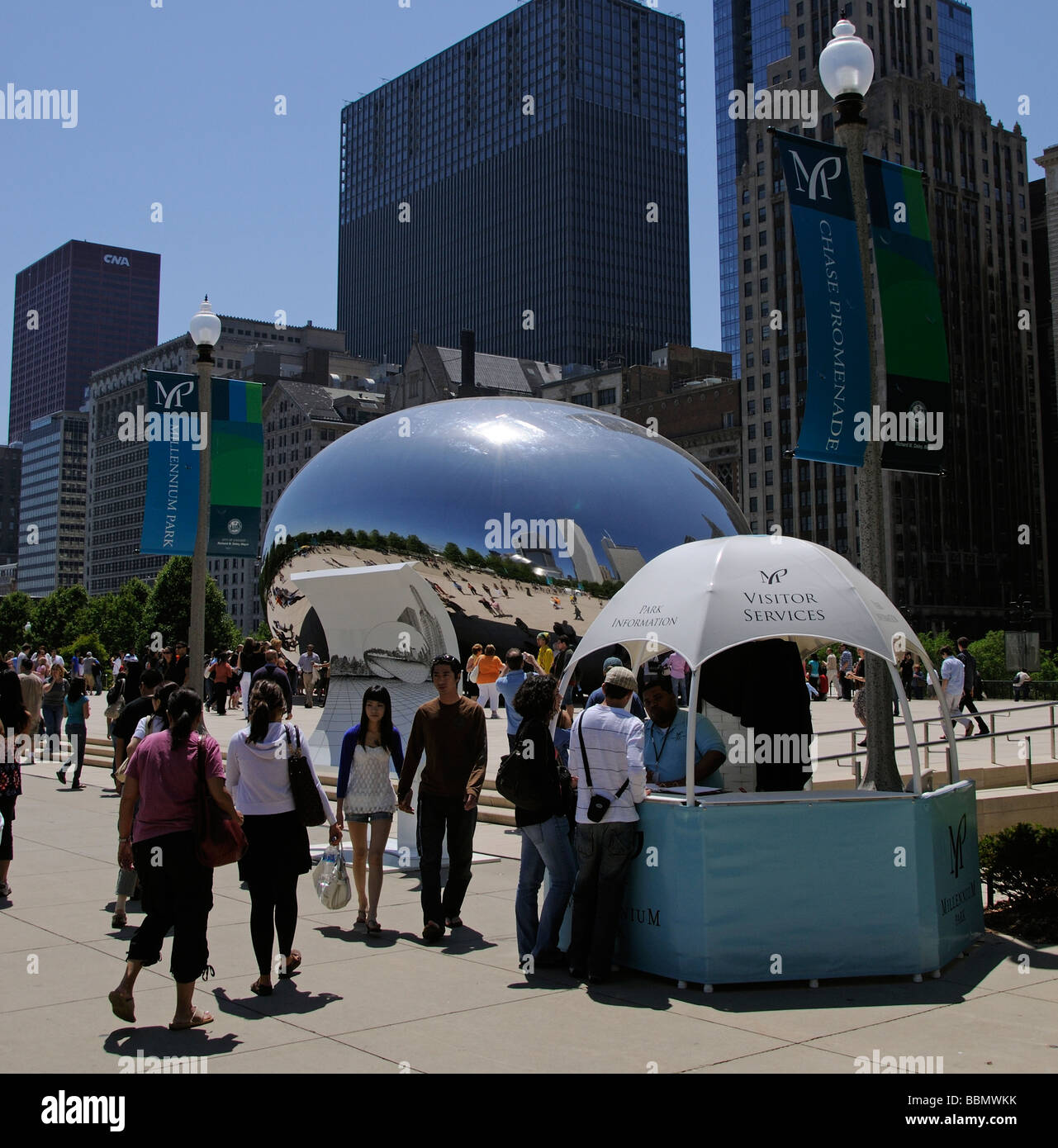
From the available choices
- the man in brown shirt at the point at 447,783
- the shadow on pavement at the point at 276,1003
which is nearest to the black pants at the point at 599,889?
the man in brown shirt at the point at 447,783

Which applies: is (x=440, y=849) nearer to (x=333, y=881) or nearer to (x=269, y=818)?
(x=333, y=881)

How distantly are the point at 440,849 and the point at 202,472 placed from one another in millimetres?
10013

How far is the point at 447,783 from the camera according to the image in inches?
323

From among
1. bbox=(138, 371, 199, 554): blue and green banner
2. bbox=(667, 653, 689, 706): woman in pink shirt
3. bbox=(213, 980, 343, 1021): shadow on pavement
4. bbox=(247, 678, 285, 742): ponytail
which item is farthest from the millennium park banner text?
bbox=(213, 980, 343, 1021): shadow on pavement

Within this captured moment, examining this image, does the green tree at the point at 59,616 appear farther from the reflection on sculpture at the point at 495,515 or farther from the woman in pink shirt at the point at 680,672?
the woman in pink shirt at the point at 680,672

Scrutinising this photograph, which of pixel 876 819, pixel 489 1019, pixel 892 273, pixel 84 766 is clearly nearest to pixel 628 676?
pixel 876 819

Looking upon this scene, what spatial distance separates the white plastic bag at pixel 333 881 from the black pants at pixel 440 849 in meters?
0.54

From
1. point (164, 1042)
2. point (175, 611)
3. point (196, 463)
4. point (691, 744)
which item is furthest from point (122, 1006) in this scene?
point (175, 611)

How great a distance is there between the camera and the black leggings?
6.77 m

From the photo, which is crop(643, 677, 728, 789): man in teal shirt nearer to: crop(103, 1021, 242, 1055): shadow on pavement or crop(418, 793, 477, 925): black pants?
crop(418, 793, 477, 925): black pants

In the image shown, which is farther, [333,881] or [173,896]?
[333,881]

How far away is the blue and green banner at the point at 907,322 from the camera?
9.55 metres

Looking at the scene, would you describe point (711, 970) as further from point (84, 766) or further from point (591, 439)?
point (591, 439)
